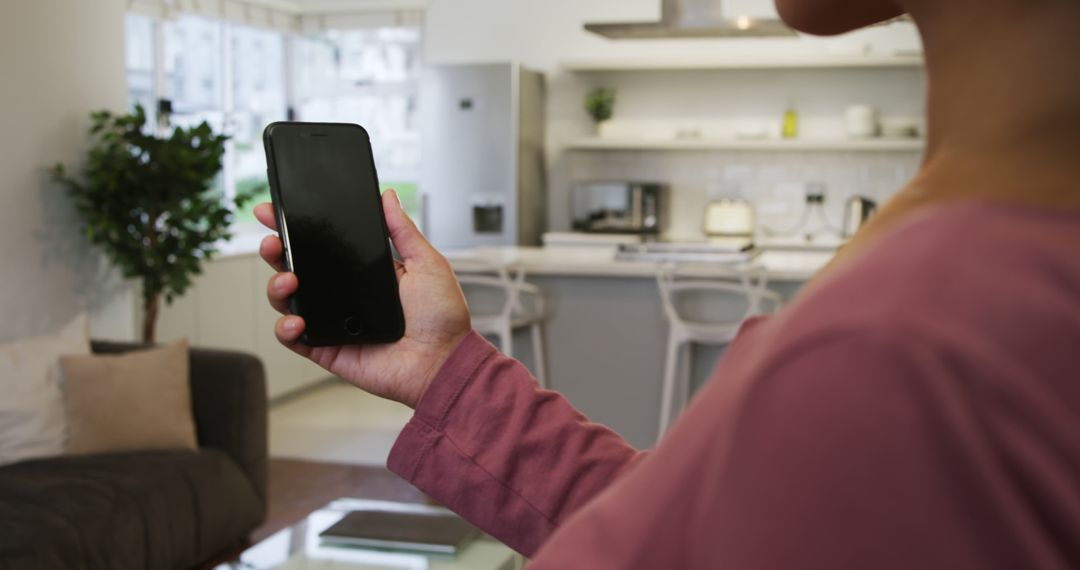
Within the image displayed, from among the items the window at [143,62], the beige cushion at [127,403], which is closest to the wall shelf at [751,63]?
the window at [143,62]

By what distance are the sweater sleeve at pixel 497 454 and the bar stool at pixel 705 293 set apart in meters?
3.60

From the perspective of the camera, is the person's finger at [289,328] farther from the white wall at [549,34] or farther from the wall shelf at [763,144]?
the white wall at [549,34]

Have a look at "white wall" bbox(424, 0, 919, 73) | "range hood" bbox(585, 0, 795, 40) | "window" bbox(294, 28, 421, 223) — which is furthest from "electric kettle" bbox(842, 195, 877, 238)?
"window" bbox(294, 28, 421, 223)

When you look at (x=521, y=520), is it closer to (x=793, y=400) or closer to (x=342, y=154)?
(x=342, y=154)

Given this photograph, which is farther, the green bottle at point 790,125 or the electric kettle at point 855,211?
the green bottle at point 790,125

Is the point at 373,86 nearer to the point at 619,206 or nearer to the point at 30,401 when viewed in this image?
the point at 619,206

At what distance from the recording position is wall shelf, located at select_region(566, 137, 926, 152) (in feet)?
20.8

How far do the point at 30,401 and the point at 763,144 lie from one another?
13.9 feet

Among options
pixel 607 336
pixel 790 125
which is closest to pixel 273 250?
pixel 607 336

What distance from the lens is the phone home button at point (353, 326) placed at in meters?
0.76

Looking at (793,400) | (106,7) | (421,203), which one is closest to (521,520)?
(793,400)

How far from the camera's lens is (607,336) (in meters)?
4.64

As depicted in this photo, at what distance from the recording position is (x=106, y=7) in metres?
4.27

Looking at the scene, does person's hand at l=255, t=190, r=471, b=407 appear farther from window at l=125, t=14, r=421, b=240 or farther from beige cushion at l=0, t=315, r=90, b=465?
window at l=125, t=14, r=421, b=240
